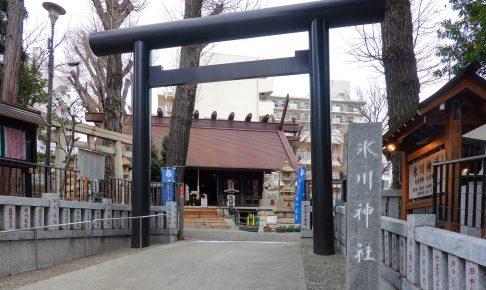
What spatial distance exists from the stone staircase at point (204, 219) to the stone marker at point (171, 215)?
28.5 feet

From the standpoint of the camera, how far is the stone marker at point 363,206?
4812mm

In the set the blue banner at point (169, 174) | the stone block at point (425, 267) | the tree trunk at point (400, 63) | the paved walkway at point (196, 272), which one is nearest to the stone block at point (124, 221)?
the blue banner at point (169, 174)

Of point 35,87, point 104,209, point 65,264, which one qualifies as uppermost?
point 35,87

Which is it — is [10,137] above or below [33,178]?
above

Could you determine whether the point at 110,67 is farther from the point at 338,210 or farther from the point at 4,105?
the point at 338,210

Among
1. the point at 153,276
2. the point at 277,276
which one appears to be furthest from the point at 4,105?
the point at 277,276

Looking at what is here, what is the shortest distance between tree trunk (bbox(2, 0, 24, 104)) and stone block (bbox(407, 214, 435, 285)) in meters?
12.8

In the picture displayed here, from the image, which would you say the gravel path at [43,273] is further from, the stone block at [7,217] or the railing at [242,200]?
the railing at [242,200]

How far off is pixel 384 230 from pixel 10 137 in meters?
9.17

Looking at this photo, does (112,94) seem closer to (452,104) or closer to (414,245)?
(452,104)

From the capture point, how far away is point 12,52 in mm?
14141

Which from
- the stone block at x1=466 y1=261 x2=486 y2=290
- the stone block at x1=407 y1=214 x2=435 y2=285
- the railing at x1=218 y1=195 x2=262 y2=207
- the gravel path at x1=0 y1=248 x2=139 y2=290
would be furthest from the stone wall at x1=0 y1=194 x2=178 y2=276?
the railing at x1=218 y1=195 x2=262 y2=207

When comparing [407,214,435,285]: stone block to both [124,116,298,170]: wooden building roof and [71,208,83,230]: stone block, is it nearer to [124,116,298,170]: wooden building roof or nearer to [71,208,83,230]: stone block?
[71,208,83,230]: stone block

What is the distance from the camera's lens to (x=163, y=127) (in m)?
30.4
